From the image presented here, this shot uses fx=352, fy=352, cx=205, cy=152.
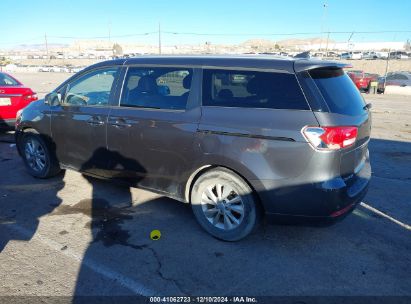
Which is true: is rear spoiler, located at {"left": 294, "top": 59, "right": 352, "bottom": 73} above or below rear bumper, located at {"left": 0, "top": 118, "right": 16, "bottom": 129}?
above

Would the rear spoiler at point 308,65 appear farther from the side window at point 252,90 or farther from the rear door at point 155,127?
the rear door at point 155,127

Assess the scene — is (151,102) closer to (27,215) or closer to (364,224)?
(27,215)

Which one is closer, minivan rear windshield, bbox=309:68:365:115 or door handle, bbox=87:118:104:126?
minivan rear windshield, bbox=309:68:365:115

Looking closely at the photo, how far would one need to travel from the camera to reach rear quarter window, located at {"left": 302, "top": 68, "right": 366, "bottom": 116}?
311 centimetres

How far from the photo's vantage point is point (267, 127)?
10.2 feet

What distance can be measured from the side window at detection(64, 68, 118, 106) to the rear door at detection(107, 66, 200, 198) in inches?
12.2

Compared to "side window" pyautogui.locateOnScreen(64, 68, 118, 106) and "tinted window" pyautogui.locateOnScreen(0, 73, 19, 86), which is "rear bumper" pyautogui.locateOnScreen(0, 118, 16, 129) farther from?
"side window" pyautogui.locateOnScreen(64, 68, 118, 106)

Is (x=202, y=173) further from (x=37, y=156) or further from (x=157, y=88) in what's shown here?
(x=37, y=156)

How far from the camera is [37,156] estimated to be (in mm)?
5375

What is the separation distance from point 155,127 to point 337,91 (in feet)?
6.12

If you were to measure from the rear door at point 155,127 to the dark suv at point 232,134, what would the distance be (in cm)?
1

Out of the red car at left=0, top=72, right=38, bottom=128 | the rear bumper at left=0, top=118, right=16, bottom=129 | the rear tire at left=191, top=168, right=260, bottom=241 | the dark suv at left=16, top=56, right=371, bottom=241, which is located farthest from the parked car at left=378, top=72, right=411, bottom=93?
the rear tire at left=191, top=168, right=260, bottom=241

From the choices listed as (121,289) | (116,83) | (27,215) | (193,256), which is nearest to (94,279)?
(121,289)

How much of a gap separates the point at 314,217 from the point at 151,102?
2.10 meters
